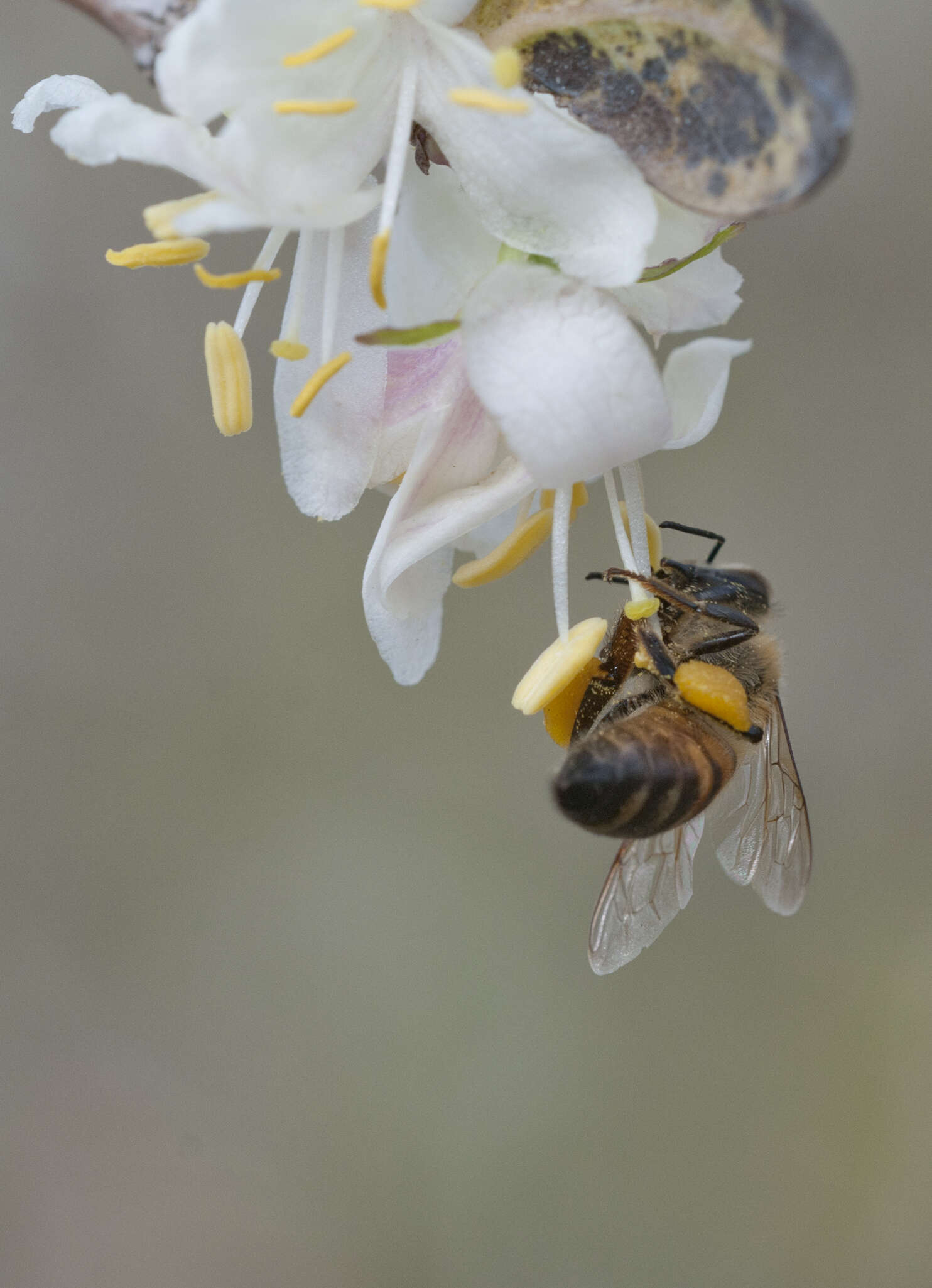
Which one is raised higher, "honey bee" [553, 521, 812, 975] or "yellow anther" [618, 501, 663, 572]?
"yellow anther" [618, 501, 663, 572]

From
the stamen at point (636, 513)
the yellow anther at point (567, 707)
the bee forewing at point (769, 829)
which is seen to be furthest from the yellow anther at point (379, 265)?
the bee forewing at point (769, 829)

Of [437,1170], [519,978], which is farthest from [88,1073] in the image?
[519,978]

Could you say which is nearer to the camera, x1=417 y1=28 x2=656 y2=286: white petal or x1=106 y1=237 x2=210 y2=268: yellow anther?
x1=417 y1=28 x2=656 y2=286: white petal

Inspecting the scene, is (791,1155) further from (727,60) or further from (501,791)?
(727,60)

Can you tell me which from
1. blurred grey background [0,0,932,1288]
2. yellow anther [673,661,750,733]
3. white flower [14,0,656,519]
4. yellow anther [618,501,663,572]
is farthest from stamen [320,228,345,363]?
blurred grey background [0,0,932,1288]

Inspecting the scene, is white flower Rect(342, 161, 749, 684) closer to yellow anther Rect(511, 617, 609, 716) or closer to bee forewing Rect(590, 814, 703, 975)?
yellow anther Rect(511, 617, 609, 716)

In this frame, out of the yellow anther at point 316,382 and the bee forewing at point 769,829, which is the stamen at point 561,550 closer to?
the yellow anther at point 316,382

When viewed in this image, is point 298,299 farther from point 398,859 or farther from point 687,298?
point 398,859
